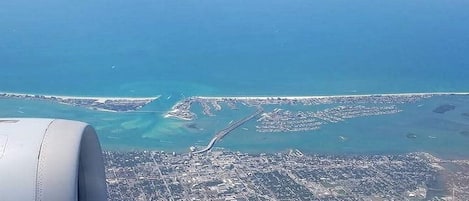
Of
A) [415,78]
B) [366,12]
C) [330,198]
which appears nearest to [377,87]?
[415,78]

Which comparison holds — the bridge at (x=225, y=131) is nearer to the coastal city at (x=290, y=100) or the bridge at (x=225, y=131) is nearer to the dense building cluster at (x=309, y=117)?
the dense building cluster at (x=309, y=117)

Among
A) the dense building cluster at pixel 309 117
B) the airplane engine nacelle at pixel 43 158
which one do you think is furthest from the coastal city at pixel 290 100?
the airplane engine nacelle at pixel 43 158

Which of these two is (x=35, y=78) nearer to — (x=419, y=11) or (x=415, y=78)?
(x=415, y=78)

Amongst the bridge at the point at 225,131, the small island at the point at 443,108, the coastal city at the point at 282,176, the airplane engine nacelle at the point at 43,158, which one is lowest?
the coastal city at the point at 282,176

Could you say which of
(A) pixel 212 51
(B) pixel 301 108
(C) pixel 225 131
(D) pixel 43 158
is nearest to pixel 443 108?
(B) pixel 301 108

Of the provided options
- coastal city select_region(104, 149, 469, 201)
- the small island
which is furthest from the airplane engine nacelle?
the small island

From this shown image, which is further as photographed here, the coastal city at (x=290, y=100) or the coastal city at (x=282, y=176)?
the coastal city at (x=290, y=100)

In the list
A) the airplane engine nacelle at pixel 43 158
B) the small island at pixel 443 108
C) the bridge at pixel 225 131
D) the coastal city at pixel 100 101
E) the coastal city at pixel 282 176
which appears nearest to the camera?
the airplane engine nacelle at pixel 43 158
